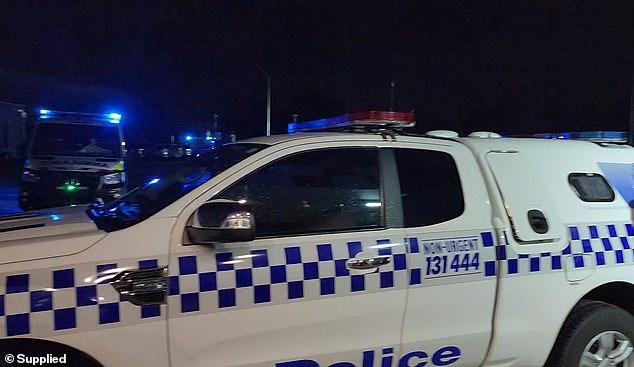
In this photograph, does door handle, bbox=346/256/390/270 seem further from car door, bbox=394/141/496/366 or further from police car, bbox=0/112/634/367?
car door, bbox=394/141/496/366

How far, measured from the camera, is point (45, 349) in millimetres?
2414

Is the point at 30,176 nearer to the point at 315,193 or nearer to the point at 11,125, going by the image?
the point at 315,193

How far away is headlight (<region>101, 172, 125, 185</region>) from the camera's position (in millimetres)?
11540

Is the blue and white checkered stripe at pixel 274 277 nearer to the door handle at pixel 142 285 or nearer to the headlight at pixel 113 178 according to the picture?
the door handle at pixel 142 285

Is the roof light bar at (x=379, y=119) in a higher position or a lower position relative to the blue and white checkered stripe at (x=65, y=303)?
higher

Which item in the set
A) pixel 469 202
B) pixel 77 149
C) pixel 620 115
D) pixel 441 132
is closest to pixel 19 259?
pixel 469 202

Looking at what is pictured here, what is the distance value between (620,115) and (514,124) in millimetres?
6853

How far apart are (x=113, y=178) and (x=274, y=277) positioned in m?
9.80

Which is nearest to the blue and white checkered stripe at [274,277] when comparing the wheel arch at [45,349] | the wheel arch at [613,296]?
the wheel arch at [45,349]

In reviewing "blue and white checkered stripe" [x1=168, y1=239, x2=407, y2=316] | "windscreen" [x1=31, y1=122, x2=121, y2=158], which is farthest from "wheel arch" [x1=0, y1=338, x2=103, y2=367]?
"windscreen" [x1=31, y1=122, x2=121, y2=158]

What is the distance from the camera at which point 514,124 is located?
4062 centimetres

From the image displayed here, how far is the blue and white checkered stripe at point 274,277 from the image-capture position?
257cm

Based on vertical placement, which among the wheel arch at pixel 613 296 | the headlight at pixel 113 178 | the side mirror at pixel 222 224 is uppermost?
the headlight at pixel 113 178

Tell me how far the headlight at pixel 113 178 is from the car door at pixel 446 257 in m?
9.42
